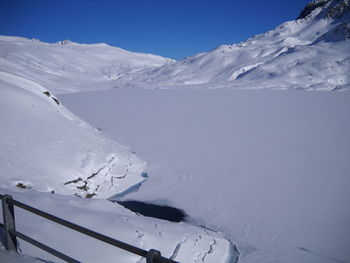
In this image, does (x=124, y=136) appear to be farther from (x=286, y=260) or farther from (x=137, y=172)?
(x=286, y=260)

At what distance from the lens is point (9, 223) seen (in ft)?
10.1

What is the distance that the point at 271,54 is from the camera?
256 feet

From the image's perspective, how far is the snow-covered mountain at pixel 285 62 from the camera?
160ft

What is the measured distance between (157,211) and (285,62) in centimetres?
5938

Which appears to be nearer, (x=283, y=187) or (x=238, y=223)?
(x=238, y=223)

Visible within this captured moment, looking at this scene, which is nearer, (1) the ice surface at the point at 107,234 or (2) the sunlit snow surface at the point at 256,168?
(1) the ice surface at the point at 107,234

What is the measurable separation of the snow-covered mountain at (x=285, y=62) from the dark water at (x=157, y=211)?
3618 centimetres

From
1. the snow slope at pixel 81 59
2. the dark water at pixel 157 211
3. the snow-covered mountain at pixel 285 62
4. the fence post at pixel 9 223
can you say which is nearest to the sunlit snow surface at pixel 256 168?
the dark water at pixel 157 211

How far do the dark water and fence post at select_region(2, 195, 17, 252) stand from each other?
5949 millimetres

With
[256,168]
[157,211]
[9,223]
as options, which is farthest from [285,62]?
[9,223]

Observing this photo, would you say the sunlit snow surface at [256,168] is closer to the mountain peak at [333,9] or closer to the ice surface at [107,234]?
the ice surface at [107,234]

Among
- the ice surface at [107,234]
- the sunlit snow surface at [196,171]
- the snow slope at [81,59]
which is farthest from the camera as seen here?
the snow slope at [81,59]

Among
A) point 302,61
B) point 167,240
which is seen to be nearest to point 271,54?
point 302,61

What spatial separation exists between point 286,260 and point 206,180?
188 inches
